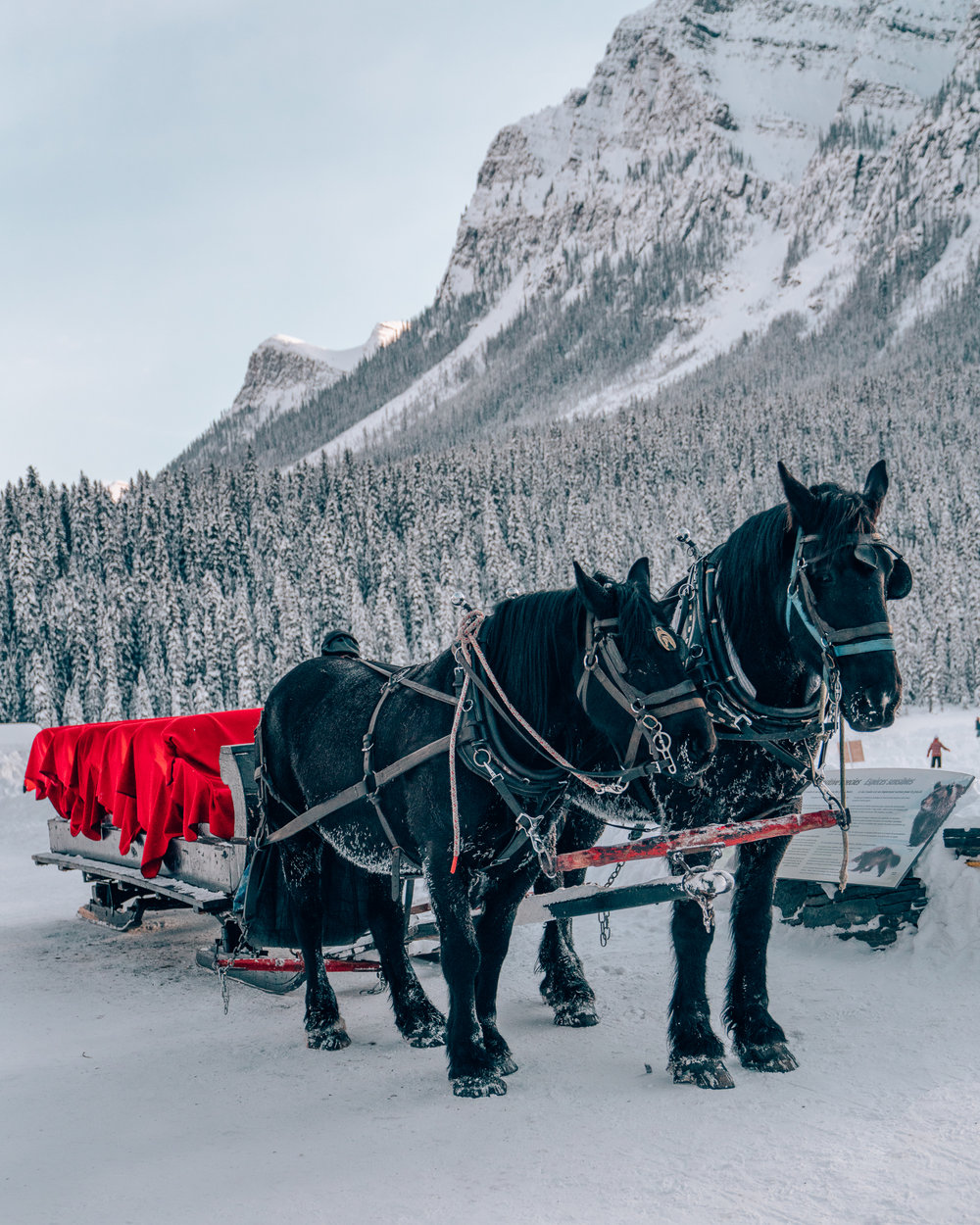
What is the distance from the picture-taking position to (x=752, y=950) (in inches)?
182

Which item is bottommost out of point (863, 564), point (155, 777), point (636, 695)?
point (155, 777)

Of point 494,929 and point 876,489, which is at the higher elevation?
point 876,489

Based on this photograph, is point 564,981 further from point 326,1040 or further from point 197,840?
point 197,840

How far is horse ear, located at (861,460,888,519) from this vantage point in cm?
418

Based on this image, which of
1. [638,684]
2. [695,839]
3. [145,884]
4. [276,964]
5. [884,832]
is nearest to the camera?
[638,684]

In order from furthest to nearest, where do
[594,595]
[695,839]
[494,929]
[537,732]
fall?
[494,929], [537,732], [695,839], [594,595]

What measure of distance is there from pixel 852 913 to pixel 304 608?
4308 cm

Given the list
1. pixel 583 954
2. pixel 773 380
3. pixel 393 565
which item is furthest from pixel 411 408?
pixel 583 954

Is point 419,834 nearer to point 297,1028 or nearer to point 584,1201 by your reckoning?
point 584,1201

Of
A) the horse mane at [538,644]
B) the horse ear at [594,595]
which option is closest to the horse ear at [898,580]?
the horse mane at [538,644]

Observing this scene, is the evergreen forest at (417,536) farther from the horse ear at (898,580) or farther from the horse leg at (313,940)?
the horse ear at (898,580)

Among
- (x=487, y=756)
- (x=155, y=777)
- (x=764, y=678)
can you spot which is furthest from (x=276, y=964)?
(x=764, y=678)

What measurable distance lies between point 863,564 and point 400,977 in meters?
3.42

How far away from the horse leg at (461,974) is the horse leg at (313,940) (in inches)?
45.1
